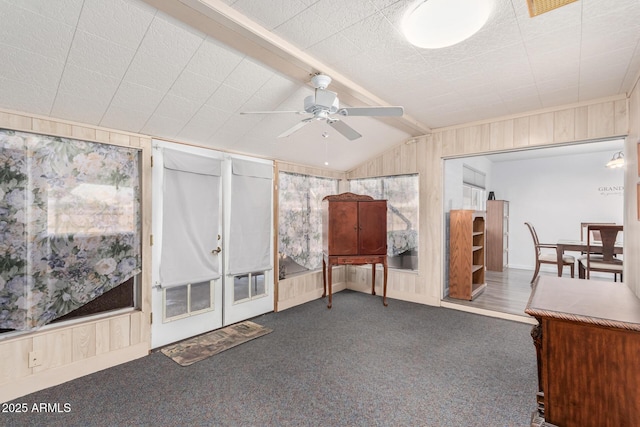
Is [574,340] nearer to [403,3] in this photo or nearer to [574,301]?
[574,301]

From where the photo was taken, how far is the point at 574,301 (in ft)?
5.33

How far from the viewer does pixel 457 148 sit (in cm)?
400

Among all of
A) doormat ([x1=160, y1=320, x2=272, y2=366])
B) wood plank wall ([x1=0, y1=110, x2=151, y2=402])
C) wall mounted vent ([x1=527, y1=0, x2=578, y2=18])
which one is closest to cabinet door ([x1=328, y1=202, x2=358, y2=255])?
doormat ([x1=160, y1=320, x2=272, y2=366])

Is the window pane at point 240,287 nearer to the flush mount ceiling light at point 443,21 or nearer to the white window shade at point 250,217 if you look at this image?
the white window shade at point 250,217

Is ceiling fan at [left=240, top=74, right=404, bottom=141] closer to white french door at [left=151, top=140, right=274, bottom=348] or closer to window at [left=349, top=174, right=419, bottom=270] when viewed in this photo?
white french door at [left=151, top=140, right=274, bottom=348]

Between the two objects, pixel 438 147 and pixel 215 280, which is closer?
pixel 215 280

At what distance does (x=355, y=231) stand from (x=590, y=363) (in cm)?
293

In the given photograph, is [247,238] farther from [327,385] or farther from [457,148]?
[457,148]

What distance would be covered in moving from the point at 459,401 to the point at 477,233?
3318 mm

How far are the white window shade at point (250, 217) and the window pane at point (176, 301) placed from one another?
0.57 meters

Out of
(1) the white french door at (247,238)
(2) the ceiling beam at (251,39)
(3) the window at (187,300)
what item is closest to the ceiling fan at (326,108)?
(2) the ceiling beam at (251,39)

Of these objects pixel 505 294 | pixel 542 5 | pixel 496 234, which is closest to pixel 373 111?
pixel 542 5

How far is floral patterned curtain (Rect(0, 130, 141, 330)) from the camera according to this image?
2141 millimetres

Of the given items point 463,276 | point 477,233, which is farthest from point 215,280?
point 477,233
